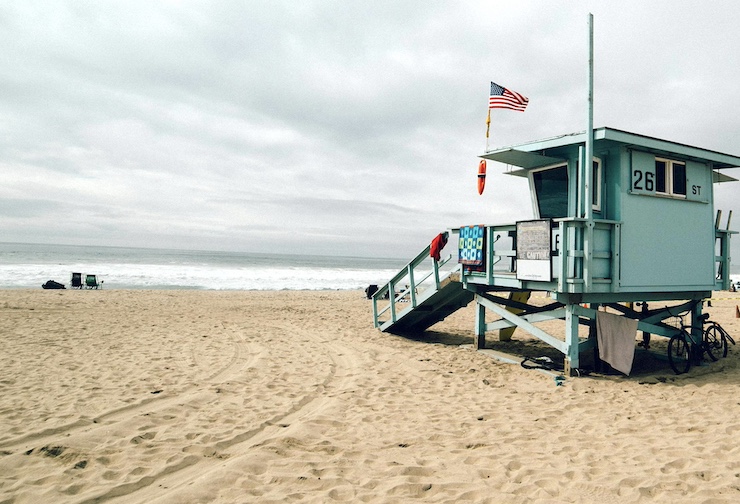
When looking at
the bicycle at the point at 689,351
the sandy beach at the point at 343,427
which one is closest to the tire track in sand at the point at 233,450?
the sandy beach at the point at 343,427

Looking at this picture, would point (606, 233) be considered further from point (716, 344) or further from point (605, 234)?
point (716, 344)

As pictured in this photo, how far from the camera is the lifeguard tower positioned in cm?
828

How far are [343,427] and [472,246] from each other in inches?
222

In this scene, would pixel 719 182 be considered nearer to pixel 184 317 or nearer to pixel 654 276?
pixel 654 276

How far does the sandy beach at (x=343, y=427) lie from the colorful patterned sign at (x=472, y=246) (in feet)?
7.30

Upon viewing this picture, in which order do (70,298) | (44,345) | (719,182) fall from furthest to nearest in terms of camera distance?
Result: (70,298)
(719,182)
(44,345)

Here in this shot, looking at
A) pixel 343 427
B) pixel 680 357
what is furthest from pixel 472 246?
pixel 343 427

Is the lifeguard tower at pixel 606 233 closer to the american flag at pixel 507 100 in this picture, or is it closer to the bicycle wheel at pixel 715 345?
the bicycle wheel at pixel 715 345

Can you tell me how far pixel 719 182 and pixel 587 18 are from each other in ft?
18.8

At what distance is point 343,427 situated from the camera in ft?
19.4

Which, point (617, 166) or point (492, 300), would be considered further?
point (492, 300)

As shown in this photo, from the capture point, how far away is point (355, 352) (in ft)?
35.7

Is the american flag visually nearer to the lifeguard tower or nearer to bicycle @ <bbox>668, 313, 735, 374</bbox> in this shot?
the lifeguard tower

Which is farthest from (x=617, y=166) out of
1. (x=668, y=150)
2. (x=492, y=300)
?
(x=492, y=300)
